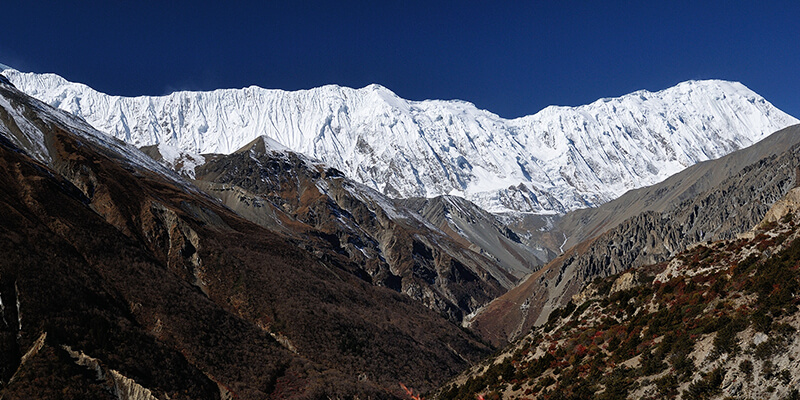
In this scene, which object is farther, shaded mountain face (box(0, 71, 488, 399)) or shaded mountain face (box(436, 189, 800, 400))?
shaded mountain face (box(0, 71, 488, 399))

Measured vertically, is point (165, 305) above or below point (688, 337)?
below

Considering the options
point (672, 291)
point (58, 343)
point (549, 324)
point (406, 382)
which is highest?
point (672, 291)

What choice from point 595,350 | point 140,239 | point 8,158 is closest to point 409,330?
point 140,239

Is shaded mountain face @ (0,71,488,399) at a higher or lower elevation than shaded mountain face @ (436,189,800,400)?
lower

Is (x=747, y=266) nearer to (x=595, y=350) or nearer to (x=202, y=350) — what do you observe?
(x=595, y=350)
